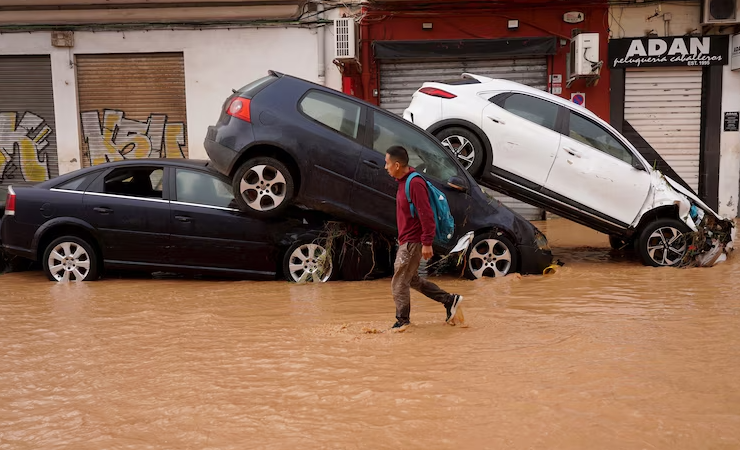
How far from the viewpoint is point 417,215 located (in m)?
5.68

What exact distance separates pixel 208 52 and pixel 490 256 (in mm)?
8595

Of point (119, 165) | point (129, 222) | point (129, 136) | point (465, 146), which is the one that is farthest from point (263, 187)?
point (129, 136)

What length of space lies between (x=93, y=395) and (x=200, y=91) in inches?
430

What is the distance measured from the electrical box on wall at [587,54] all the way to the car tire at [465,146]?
611cm

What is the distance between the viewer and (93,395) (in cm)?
431

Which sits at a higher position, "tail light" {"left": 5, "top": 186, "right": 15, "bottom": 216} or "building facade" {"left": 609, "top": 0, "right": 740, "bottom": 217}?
"building facade" {"left": 609, "top": 0, "right": 740, "bottom": 217}

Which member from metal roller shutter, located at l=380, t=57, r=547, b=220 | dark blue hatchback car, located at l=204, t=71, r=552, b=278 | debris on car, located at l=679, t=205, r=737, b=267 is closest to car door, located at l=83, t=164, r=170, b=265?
dark blue hatchback car, located at l=204, t=71, r=552, b=278

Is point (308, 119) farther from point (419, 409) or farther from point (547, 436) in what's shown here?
point (547, 436)

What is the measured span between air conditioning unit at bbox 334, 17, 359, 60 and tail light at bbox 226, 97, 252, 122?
6.05 meters

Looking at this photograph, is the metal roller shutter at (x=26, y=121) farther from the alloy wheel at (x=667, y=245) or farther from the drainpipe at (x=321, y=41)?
the alloy wheel at (x=667, y=245)

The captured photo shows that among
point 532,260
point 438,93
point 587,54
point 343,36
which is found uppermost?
point 343,36

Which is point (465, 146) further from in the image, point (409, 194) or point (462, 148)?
point (409, 194)

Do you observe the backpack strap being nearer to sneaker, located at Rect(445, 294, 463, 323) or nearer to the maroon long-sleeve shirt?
the maroon long-sleeve shirt

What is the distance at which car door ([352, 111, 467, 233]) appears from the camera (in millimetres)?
7738
